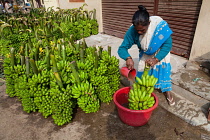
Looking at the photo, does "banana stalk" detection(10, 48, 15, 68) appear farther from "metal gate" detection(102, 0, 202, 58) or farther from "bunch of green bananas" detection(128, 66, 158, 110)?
"metal gate" detection(102, 0, 202, 58)

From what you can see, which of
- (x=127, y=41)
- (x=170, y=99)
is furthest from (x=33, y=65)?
(x=170, y=99)

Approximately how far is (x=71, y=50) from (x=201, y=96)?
268 centimetres

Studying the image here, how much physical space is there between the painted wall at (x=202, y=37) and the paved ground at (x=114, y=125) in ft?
3.68

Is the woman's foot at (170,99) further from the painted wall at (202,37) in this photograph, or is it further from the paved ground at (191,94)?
the painted wall at (202,37)

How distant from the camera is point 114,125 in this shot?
273 cm

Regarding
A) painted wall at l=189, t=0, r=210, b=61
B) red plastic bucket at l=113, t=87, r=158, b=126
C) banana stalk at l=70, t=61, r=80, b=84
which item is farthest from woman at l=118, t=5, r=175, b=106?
painted wall at l=189, t=0, r=210, b=61

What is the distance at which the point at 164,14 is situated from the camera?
15.9 ft

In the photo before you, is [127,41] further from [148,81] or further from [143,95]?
[143,95]

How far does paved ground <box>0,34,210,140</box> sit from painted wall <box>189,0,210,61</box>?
112 centimetres

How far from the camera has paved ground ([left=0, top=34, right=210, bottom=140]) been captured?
8.28 ft

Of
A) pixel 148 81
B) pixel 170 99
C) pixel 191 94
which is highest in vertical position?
pixel 148 81

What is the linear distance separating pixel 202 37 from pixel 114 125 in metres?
3.11

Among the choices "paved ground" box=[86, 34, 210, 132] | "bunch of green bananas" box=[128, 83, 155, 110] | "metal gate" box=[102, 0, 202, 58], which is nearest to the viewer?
"bunch of green bananas" box=[128, 83, 155, 110]

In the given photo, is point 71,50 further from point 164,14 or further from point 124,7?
point 124,7
